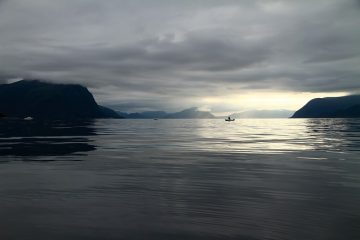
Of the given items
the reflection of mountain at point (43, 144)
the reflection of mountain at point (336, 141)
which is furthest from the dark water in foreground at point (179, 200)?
the reflection of mountain at point (336, 141)

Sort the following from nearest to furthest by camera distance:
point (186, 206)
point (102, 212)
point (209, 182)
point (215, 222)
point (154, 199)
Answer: point (215, 222)
point (102, 212)
point (186, 206)
point (154, 199)
point (209, 182)

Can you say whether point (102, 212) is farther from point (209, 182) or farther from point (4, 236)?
point (209, 182)

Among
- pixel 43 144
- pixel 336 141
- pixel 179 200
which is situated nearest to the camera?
pixel 179 200

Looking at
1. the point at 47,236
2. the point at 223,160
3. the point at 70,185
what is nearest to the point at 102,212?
the point at 47,236

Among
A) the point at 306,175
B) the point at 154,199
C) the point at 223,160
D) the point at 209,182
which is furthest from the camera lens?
the point at 223,160

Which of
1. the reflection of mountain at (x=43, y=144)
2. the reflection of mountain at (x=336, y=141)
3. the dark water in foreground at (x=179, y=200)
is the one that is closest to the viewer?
Answer: the dark water in foreground at (x=179, y=200)

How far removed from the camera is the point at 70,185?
18188 mm

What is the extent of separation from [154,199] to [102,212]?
298 cm

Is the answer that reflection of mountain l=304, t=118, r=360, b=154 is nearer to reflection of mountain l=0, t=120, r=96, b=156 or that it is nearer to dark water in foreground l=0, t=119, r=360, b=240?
dark water in foreground l=0, t=119, r=360, b=240

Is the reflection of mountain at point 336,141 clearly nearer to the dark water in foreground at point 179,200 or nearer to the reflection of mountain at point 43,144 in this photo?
the dark water in foreground at point 179,200

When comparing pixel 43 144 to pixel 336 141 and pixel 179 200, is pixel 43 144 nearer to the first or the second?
pixel 179 200

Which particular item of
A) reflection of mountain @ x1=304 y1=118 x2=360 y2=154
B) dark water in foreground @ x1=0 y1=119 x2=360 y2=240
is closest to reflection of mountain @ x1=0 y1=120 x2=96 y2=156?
dark water in foreground @ x1=0 y1=119 x2=360 y2=240

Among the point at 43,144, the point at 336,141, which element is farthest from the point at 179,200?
the point at 336,141

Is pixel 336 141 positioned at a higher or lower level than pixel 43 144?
lower
